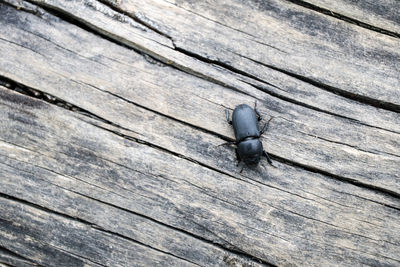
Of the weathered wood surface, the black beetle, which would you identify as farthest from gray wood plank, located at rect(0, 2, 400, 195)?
the black beetle

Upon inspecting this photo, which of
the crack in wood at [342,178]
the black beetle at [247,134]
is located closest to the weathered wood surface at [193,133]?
the crack in wood at [342,178]

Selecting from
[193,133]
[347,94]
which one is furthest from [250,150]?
[347,94]

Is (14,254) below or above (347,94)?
below

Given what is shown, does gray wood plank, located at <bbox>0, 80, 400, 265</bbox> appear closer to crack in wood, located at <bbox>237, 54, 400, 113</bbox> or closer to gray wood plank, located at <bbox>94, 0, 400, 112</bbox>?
crack in wood, located at <bbox>237, 54, 400, 113</bbox>

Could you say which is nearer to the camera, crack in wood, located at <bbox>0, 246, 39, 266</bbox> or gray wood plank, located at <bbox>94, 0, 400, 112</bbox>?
crack in wood, located at <bbox>0, 246, 39, 266</bbox>

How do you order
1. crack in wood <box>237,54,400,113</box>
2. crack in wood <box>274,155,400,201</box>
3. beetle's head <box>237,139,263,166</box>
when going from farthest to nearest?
crack in wood <box>237,54,400,113</box>, crack in wood <box>274,155,400,201</box>, beetle's head <box>237,139,263,166</box>

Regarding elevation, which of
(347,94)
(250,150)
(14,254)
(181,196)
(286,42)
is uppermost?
(286,42)

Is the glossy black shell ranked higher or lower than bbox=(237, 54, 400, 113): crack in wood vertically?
lower

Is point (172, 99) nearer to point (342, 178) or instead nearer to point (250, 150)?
point (250, 150)
